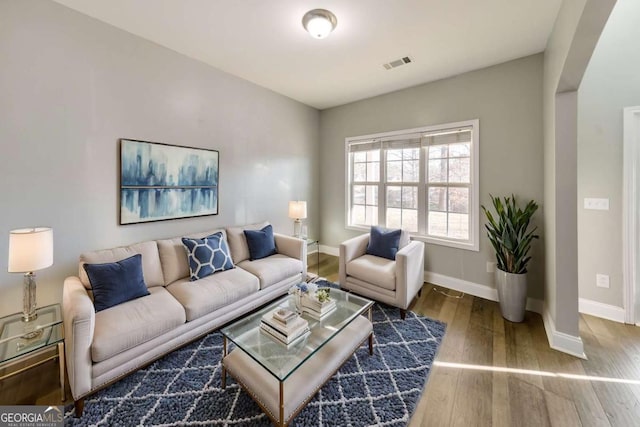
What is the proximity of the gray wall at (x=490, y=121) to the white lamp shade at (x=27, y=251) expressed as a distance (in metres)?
3.91

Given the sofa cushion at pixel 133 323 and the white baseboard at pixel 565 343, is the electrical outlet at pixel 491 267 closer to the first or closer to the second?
the white baseboard at pixel 565 343

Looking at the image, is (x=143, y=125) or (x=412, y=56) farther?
(x=412, y=56)

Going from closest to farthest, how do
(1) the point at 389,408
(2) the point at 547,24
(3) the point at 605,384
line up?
(1) the point at 389,408 < (3) the point at 605,384 < (2) the point at 547,24

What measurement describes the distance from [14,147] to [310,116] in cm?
367

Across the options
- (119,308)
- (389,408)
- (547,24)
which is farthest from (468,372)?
(547,24)

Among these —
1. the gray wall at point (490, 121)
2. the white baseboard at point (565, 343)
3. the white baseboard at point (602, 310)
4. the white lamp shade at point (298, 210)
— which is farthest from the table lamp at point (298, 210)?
the white baseboard at point (602, 310)

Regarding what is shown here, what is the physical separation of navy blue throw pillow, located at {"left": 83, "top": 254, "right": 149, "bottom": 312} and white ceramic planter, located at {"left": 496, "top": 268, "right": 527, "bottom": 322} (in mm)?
3383

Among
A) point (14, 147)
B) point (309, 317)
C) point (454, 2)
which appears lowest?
point (309, 317)

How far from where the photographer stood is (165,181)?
275cm

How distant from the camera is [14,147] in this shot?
6.31 ft

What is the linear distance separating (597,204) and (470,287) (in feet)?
4.97

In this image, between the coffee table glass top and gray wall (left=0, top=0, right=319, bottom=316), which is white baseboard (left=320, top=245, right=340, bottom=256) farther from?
the coffee table glass top

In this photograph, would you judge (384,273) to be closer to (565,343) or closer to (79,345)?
(565,343)

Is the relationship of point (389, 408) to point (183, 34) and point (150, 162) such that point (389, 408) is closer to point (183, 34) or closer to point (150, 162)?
point (150, 162)
